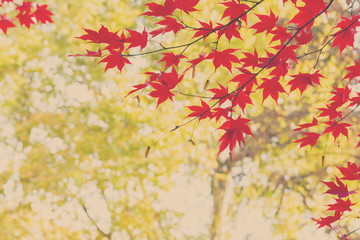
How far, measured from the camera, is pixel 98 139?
4.17 metres

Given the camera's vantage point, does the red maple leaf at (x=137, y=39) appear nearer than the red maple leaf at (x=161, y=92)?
Yes

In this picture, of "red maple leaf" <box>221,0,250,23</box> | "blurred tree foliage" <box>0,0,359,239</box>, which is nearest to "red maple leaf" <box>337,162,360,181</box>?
"red maple leaf" <box>221,0,250,23</box>

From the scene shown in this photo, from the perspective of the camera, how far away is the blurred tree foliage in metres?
4.15

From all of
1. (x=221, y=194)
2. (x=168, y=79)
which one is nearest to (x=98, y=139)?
(x=221, y=194)

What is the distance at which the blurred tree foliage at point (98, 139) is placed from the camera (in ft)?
13.6

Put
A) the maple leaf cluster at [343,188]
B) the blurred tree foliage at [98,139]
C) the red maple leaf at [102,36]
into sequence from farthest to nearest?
the blurred tree foliage at [98,139], the maple leaf cluster at [343,188], the red maple leaf at [102,36]

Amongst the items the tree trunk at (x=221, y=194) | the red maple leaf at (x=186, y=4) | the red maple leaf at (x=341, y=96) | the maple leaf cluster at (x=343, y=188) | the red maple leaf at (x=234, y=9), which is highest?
the tree trunk at (x=221, y=194)

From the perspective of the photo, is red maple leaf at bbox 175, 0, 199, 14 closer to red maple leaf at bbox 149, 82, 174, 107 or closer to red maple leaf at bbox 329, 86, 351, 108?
red maple leaf at bbox 149, 82, 174, 107

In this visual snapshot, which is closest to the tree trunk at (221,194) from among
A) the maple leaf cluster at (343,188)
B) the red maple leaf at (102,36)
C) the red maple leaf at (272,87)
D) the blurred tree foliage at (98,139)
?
the blurred tree foliage at (98,139)

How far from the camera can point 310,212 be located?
4.76m

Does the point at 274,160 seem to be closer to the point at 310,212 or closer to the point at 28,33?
the point at 310,212

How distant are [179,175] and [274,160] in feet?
4.42

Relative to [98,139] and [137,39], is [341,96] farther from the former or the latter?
[98,139]

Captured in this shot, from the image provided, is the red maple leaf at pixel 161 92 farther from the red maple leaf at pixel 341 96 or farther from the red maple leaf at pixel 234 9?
the red maple leaf at pixel 341 96
